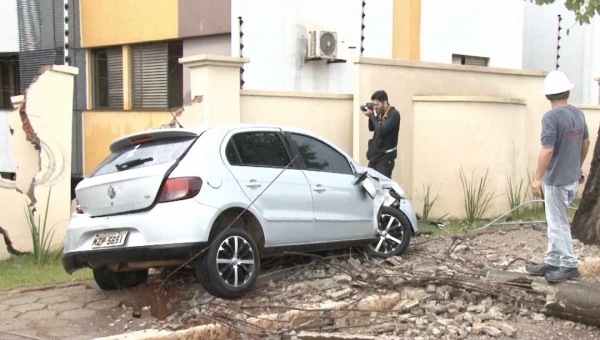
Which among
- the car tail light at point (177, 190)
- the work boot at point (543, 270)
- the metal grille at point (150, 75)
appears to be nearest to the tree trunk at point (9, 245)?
the car tail light at point (177, 190)

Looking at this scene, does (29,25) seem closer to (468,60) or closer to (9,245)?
(9,245)

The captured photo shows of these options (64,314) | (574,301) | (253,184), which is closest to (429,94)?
(253,184)

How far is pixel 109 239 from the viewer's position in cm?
605

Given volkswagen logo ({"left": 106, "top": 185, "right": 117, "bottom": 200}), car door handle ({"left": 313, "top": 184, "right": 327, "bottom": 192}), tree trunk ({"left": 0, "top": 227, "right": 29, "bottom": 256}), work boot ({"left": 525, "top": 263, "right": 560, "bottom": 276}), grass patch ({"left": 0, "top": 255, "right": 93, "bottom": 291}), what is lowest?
grass patch ({"left": 0, "top": 255, "right": 93, "bottom": 291})

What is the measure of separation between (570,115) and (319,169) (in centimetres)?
249

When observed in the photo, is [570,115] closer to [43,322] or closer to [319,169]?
[319,169]

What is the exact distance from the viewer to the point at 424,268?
7.05 metres


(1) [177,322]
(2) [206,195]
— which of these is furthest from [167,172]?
(1) [177,322]

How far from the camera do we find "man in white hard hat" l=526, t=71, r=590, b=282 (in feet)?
20.6

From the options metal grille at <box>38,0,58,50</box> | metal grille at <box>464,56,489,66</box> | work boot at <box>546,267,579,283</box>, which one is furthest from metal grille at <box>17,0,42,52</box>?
work boot at <box>546,267,579,283</box>

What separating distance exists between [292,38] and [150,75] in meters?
3.38

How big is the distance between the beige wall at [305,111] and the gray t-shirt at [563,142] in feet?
16.0

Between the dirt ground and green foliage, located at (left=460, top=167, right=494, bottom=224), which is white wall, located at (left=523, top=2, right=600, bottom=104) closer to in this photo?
green foliage, located at (left=460, top=167, right=494, bottom=224)

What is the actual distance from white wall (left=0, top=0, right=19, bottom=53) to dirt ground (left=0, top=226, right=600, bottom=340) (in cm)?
1118
